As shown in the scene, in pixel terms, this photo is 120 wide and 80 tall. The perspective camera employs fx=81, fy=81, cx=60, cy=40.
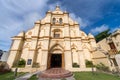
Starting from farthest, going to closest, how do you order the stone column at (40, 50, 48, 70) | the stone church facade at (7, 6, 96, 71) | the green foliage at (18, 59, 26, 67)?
the stone church facade at (7, 6, 96, 71) < the green foliage at (18, 59, 26, 67) < the stone column at (40, 50, 48, 70)

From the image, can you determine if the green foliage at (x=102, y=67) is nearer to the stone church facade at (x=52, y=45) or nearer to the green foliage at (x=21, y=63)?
the stone church facade at (x=52, y=45)

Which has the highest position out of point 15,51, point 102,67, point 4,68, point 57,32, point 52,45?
point 57,32

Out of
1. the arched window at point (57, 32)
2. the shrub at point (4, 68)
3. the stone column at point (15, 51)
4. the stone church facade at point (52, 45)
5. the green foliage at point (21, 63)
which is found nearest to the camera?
the shrub at point (4, 68)

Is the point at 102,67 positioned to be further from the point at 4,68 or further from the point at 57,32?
the point at 4,68

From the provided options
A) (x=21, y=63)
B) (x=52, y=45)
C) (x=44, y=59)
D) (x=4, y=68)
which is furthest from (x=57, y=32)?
(x=4, y=68)

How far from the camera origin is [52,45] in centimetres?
1862

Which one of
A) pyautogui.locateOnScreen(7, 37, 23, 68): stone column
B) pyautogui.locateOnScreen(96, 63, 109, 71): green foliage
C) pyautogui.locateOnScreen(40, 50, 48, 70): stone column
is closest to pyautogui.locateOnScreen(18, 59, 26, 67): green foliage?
pyautogui.locateOnScreen(7, 37, 23, 68): stone column

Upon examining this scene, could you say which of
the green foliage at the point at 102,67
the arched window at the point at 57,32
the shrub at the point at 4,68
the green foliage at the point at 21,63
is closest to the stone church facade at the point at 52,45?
the arched window at the point at 57,32

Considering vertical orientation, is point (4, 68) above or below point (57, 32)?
below

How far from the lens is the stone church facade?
1692cm

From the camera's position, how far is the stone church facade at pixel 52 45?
16922 millimetres

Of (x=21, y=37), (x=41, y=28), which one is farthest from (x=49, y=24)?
(x=21, y=37)

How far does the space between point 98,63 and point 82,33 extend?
8303 mm

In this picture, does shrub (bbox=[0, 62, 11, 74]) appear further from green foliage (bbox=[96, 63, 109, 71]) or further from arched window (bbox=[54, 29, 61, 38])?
green foliage (bbox=[96, 63, 109, 71])
